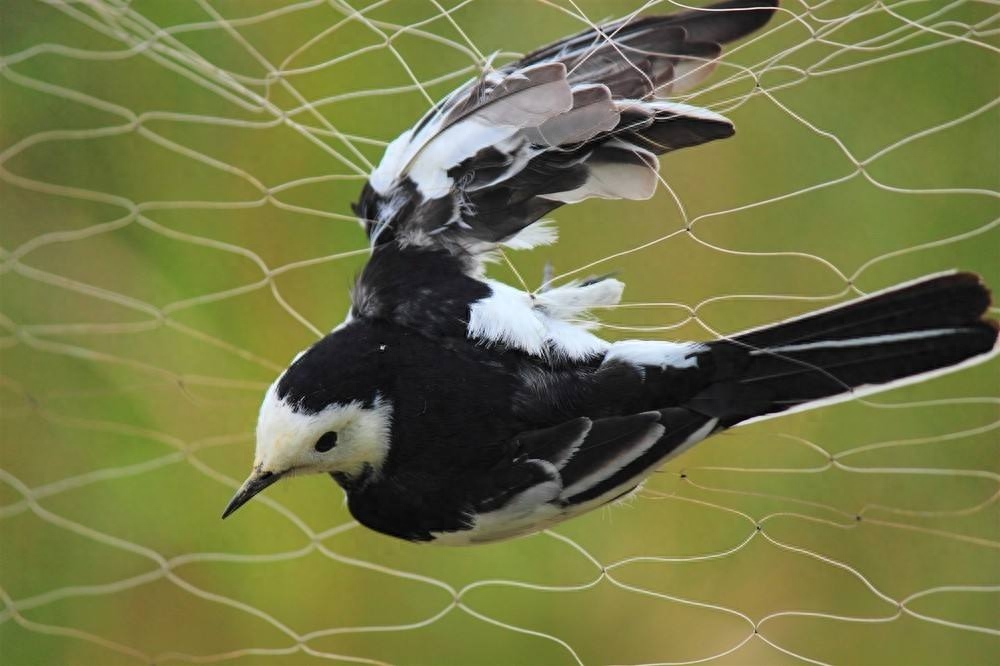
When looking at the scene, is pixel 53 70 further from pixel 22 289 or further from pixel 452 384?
pixel 452 384

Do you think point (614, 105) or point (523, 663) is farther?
point (523, 663)

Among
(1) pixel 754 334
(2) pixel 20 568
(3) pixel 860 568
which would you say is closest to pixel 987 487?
(3) pixel 860 568

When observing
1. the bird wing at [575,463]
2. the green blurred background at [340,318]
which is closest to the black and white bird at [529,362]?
the bird wing at [575,463]

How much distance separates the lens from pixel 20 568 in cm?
169

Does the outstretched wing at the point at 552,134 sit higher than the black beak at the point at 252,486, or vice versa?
the outstretched wing at the point at 552,134

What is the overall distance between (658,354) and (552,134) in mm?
177

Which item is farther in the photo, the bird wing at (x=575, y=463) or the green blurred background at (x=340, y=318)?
the green blurred background at (x=340, y=318)

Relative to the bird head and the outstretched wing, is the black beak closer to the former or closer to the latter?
the bird head

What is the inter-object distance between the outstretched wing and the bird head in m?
0.13

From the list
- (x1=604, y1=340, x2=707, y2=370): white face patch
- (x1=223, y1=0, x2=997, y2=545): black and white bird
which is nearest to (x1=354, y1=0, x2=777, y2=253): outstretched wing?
(x1=223, y1=0, x2=997, y2=545): black and white bird

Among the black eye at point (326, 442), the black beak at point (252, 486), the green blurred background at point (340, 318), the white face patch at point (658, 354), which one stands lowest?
the green blurred background at point (340, 318)

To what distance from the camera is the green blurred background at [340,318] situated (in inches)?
61.0

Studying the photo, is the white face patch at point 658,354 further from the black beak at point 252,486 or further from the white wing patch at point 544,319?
the black beak at point 252,486

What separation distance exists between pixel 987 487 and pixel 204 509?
1040 mm
